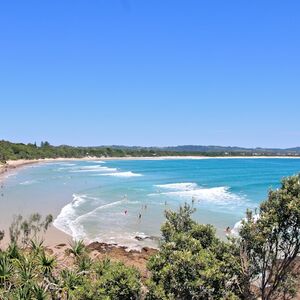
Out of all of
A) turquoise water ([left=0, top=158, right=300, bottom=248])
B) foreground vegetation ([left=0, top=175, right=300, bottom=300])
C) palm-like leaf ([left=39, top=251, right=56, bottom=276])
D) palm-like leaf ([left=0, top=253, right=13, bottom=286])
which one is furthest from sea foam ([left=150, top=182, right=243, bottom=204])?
foreground vegetation ([left=0, top=175, right=300, bottom=300])

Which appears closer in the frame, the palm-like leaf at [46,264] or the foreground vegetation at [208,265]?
the foreground vegetation at [208,265]

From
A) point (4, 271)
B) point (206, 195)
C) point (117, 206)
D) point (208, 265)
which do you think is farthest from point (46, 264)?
point (206, 195)

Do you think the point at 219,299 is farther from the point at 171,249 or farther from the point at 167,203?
the point at 167,203

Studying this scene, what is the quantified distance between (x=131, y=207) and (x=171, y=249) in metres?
37.9

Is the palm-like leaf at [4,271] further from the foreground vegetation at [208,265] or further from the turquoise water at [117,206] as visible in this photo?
the turquoise water at [117,206]

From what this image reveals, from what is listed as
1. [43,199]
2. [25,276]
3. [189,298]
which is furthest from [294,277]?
[43,199]

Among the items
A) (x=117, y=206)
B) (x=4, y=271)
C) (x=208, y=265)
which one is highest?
(x=208, y=265)

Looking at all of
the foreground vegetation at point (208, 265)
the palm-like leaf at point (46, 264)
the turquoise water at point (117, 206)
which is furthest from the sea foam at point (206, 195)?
the foreground vegetation at point (208, 265)

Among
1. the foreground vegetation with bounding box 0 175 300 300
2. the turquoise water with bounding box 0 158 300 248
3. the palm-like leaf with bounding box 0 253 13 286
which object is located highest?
the foreground vegetation with bounding box 0 175 300 300

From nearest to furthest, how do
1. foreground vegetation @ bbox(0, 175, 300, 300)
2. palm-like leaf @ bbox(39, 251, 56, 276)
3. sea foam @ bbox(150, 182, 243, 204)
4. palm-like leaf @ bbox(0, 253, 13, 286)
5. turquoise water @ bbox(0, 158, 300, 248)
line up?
foreground vegetation @ bbox(0, 175, 300, 300), palm-like leaf @ bbox(0, 253, 13, 286), palm-like leaf @ bbox(39, 251, 56, 276), turquoise water @ bbox(0, 158, 300, 248), sea foam @ bbox(150, 182, 243, 204)

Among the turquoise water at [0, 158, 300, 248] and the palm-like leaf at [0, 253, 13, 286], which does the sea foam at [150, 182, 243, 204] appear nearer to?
the turquoise water at [0, 158, 300, 248]

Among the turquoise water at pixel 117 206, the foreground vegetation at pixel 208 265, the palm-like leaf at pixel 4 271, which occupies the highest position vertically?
the foreground vegetation at pixel 208 265

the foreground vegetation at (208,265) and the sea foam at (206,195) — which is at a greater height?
the foreground vegetation at (208,265)

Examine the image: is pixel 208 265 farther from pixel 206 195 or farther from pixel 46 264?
pixel 206 195
